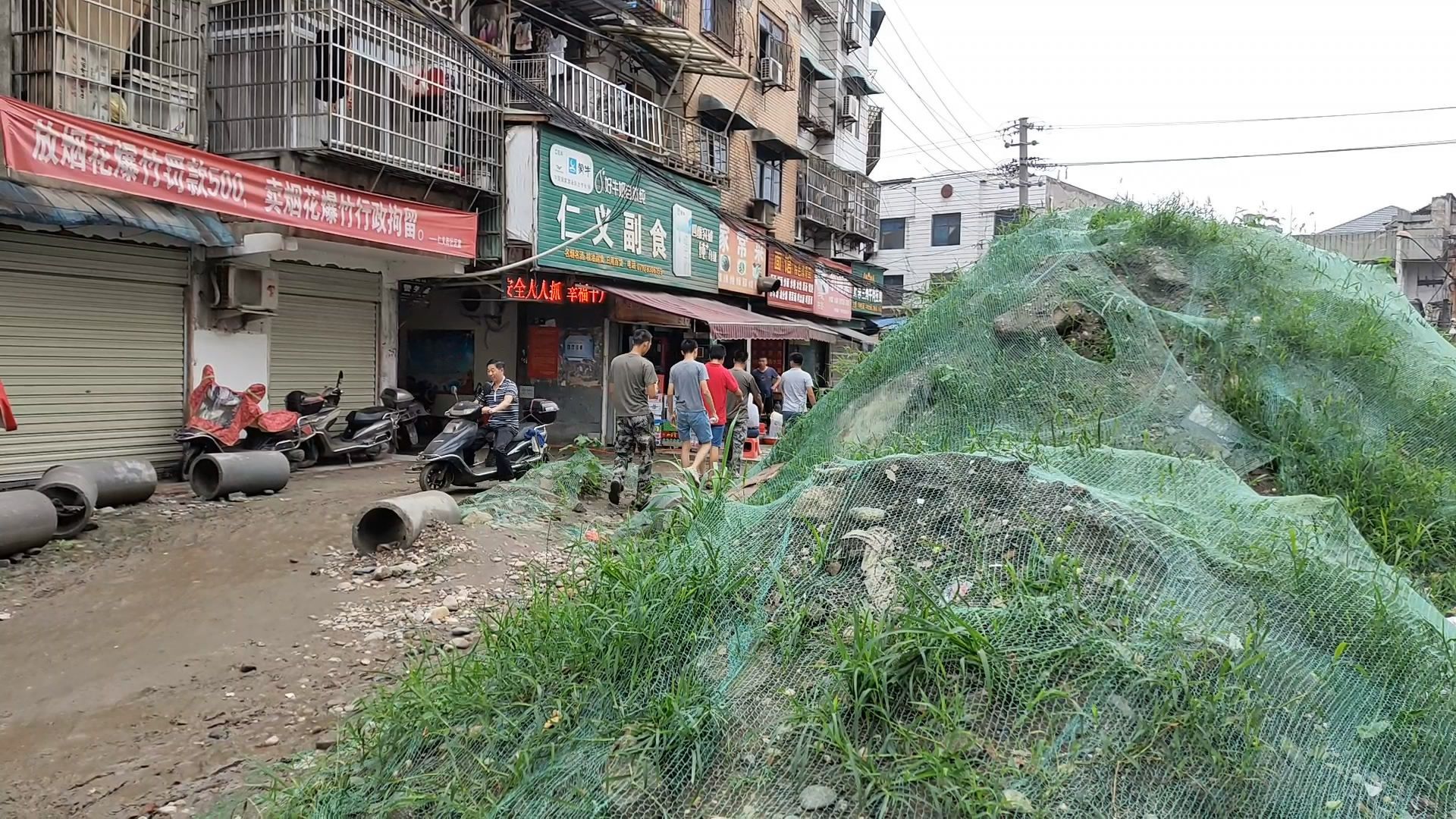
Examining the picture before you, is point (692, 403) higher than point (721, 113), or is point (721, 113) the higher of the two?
point (721, 113)

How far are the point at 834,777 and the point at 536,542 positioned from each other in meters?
4.41

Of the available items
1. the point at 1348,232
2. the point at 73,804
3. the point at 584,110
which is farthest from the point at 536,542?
the point at 1348,232

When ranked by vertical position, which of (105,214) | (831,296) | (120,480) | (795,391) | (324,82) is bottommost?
(120,480)

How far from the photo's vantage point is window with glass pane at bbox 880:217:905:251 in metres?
38.0

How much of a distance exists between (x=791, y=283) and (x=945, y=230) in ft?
61.0

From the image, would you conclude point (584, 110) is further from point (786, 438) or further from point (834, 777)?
point (834, 777)

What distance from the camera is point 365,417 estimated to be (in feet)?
35.9

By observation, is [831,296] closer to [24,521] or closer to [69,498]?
[69,498]

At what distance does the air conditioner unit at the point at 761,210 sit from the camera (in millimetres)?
21312

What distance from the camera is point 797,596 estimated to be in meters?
3.48

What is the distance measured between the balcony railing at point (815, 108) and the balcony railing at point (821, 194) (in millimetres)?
1282

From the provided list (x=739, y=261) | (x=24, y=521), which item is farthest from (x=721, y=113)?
(x=24, y=521)

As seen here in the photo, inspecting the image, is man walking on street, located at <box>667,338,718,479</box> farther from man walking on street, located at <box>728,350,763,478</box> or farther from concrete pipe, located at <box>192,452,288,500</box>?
concrete pipe, located at <box>192,452,288,500</box>

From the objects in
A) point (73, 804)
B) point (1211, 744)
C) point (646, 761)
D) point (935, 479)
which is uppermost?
point (935, 479)
